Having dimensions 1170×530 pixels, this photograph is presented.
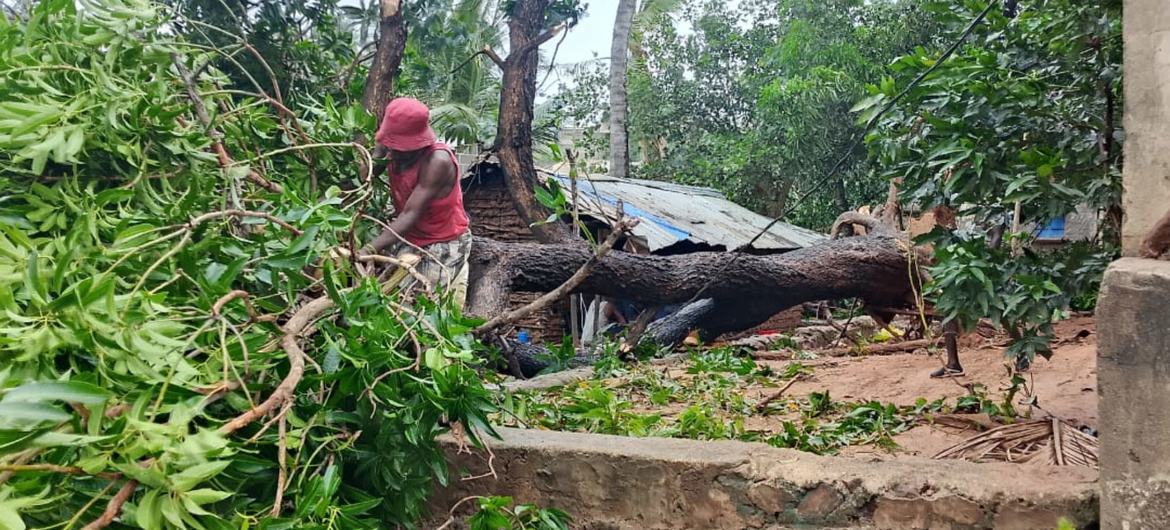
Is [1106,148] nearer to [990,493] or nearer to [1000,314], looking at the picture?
[1000,314]

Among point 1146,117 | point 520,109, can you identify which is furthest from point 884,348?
point 1146,117

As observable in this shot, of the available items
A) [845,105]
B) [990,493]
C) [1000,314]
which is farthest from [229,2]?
[845,105]

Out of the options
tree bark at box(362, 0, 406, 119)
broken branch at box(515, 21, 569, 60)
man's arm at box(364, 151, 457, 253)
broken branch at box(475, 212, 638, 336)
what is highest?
broken branch at box(515, 21, 569, 60)

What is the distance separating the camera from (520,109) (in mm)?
8430

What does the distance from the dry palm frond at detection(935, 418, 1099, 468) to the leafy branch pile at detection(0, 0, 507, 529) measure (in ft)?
5.96

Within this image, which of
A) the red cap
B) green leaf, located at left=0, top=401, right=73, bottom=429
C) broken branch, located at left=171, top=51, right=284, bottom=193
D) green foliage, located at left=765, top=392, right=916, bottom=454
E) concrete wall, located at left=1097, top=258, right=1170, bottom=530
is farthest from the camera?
the red cap

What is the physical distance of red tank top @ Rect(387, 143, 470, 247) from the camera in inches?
192

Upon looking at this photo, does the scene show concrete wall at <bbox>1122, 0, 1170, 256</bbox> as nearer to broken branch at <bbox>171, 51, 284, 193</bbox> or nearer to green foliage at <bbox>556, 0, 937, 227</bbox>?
broken branch at <bbox>171, 51, 284, 193</bbox>

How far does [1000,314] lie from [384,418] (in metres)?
2.24

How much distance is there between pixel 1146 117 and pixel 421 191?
347 cm

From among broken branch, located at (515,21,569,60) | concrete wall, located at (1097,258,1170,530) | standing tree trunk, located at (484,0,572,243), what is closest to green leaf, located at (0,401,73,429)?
concrete wall, located at (1097,258,1170,530)

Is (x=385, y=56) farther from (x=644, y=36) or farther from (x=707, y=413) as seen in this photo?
(x=644, y=36)

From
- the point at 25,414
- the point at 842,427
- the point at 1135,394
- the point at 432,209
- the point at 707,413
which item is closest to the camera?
the point at 25,414

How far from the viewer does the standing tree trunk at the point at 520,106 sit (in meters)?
8.36
